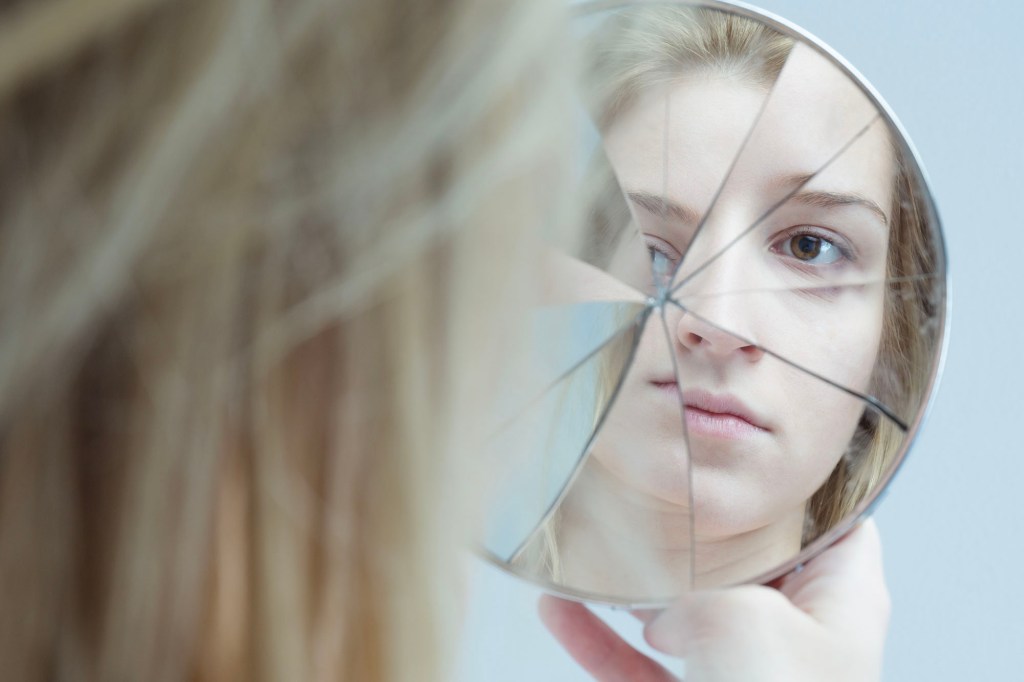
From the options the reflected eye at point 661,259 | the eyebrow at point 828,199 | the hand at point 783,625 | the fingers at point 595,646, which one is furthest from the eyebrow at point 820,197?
the fingers at point 595,646

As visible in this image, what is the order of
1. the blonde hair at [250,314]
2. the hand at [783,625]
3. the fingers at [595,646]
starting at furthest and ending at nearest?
the fingers at [595,646]
the hand at [783,625]
the blonde hair at [250,314]

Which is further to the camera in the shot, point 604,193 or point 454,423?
point 604,193

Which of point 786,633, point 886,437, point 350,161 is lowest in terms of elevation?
point 786,633

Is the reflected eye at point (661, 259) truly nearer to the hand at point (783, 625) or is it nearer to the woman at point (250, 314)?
the hand at point (783, 625)

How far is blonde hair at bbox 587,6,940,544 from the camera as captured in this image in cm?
69

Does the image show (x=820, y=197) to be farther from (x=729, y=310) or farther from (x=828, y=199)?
(x=729, y=310)

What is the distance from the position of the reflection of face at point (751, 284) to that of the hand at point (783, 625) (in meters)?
0.06

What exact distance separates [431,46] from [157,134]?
9cm

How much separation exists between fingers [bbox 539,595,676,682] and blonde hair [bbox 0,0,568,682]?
442 mm

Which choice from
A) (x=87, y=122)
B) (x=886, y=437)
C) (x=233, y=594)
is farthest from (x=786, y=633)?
(x=87, y=122)

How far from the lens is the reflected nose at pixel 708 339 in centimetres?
68

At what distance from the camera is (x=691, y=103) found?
72 centimetres

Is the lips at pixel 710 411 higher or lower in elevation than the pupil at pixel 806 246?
lower

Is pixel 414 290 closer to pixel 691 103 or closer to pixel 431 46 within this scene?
pixel 431 46
